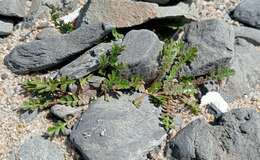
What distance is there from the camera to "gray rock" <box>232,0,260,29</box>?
564cm

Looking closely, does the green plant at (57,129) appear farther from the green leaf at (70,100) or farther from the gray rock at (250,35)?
the gray rock at (250,35)

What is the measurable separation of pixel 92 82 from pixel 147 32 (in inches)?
25.9

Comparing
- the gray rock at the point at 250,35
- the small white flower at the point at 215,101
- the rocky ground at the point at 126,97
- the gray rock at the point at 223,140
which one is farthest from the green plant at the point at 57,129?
the gray rock at the point at 250,35


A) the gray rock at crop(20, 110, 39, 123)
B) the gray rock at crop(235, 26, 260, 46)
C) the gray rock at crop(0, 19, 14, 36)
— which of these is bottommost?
the gray rock at crop(20, 110, 39, 123)

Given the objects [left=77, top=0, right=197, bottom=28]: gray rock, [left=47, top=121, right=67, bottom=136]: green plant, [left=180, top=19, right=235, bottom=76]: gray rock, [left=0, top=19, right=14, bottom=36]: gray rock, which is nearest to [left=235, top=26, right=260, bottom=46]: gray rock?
[left=180, top=19, right=235, bottom=76]: gray rock

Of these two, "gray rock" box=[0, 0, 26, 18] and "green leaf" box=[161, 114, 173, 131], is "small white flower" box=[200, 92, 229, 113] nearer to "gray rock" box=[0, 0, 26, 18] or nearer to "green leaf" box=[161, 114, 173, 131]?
"green leaf" box=[161, 114, 173, 131]

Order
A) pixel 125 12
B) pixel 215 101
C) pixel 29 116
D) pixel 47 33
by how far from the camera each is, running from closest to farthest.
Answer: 1. pixel 29 116
2. pixel 215 101
3. pixel 125 12
4. pixel 47 33

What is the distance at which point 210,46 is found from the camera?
16.3ft

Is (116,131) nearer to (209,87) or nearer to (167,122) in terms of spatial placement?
(167,122)

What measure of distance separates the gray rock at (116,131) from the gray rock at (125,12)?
0.89 m

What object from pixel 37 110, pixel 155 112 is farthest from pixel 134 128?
pixel 37 110

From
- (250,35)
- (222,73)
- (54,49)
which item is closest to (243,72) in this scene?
(222,73)

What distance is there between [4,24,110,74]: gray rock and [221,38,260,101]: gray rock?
120 centimetres

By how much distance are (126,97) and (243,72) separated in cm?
114
